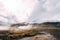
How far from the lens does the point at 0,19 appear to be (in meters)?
1.51

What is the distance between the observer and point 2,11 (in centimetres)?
152

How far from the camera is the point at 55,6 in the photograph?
1.50 m

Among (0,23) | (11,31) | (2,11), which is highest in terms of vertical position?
(2,11)

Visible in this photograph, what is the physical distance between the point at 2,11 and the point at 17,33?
0.97 ft

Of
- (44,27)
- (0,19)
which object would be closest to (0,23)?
(0,19)

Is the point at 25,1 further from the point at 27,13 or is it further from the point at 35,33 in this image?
the point at 35,33

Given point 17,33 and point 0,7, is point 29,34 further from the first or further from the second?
point 0,7

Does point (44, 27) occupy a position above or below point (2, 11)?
below

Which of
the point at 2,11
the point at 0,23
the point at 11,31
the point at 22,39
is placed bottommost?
the point at 22,39

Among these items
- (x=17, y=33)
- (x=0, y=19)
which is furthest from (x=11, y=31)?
(x=0, y=19)

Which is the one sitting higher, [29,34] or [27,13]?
[27,13]

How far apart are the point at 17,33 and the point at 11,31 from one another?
0.22 feet

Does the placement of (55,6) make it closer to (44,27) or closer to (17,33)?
(44,27)

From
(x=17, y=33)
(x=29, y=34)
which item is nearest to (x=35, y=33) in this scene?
(x=29, y=34)
